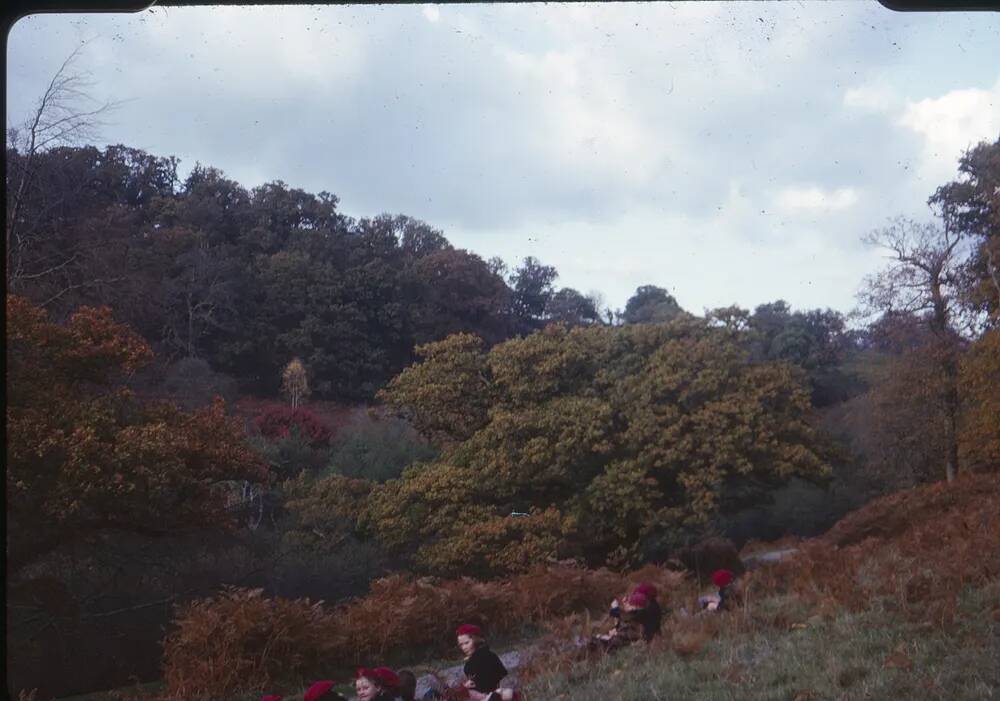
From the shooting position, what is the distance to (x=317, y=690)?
390 cm

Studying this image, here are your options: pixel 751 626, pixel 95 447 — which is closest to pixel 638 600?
pixel 751 626

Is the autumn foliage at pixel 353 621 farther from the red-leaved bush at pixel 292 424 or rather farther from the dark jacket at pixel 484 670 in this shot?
the red-leaved bush at pixel 292 424

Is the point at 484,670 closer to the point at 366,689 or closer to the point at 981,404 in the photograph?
the point at 366,689

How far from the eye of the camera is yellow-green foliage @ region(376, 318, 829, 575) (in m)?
4.45

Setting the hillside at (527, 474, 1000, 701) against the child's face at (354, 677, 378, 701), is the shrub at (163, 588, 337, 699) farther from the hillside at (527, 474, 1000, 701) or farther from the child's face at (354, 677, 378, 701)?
the hillside at (527, 474, 1000, 701)

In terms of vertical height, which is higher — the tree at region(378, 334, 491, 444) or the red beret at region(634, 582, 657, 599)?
the tree at region(378, 334, 491, 444)

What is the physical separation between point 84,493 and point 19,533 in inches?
11.7

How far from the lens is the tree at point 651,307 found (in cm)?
441

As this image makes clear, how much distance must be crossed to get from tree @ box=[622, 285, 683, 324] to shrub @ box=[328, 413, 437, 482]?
3.82 feet

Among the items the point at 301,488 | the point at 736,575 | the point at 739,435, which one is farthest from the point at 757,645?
the point at 301,488

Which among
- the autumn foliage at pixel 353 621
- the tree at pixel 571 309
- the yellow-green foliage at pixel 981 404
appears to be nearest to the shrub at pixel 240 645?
the autumn foliage at pixel 353 621

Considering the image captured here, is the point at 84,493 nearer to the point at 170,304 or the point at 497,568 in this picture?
the point at 170,304

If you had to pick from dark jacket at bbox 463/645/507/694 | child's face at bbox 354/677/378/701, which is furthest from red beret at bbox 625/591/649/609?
child's face at bbox 354/677/378/701

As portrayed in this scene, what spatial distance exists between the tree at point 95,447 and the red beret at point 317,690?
87cm
